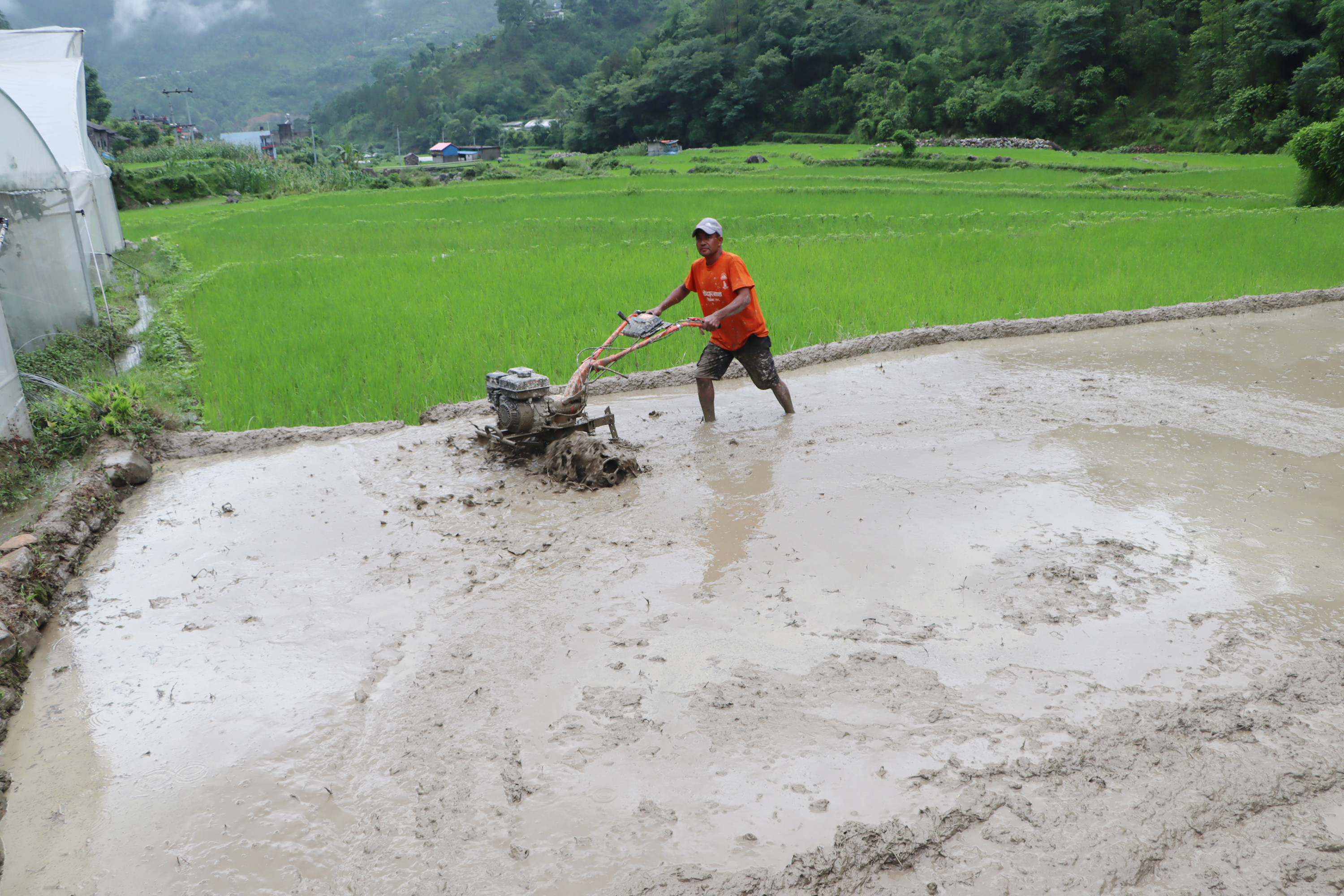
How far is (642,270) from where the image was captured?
361 inches

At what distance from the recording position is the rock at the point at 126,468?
183 inches

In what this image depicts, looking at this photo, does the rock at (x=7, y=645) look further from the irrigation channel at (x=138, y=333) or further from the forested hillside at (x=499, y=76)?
the forested hillside at (x=499, y=76)

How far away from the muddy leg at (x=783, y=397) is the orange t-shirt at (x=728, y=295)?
0.38 meters

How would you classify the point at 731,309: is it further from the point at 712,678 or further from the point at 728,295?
the point at 712,678

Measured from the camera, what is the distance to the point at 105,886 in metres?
2.13

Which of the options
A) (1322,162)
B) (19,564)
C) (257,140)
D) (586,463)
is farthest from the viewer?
(257,140)

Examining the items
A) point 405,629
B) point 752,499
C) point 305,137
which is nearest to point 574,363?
point 752,499

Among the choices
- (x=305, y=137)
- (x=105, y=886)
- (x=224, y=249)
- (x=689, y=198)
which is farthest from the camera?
(x=305, y=137)

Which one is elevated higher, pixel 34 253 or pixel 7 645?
pixel 34 253

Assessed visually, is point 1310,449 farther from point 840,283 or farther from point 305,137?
point 305,137

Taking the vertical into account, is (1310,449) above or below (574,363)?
below

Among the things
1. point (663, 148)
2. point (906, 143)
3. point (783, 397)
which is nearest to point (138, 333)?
point (783, 397)

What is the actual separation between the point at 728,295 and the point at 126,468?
3.49 metres

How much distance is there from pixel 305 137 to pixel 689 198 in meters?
64.8
